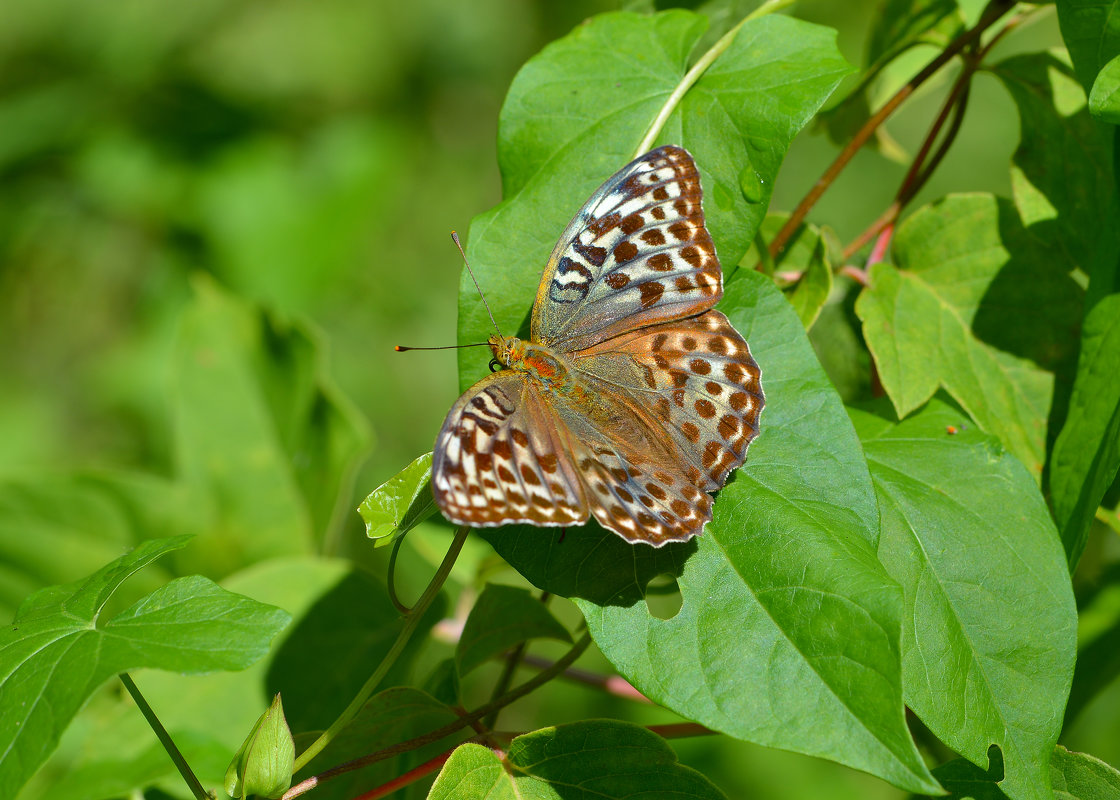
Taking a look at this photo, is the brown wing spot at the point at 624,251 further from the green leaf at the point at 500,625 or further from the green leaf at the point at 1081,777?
the green leaf at the point at 1081,777

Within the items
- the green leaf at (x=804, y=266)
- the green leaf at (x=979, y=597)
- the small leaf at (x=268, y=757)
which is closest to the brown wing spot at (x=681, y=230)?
the green leaf at (x=804, y=266)

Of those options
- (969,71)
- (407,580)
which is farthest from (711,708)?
(407,580)

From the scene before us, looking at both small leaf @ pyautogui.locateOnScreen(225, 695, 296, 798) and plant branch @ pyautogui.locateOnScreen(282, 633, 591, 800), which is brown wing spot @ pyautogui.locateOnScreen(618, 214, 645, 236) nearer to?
plant branch @ pyautogui.locateOnScreen(282, 633, 591, 800)

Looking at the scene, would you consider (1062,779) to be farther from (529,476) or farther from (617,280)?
(617,280)

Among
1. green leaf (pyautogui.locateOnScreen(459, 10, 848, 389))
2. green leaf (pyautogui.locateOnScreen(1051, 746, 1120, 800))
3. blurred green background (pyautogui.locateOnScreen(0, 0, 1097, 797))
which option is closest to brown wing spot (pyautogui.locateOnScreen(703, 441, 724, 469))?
green leaf (pyautogui.locateOnScreen(459, 10, 848, 389))

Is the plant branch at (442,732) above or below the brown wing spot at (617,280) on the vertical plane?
below

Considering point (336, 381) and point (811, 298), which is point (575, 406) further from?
point (336, 381)

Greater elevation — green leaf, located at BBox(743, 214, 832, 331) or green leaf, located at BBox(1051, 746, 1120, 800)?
green leaf, located at BBox(743, 214, 832, 331)
